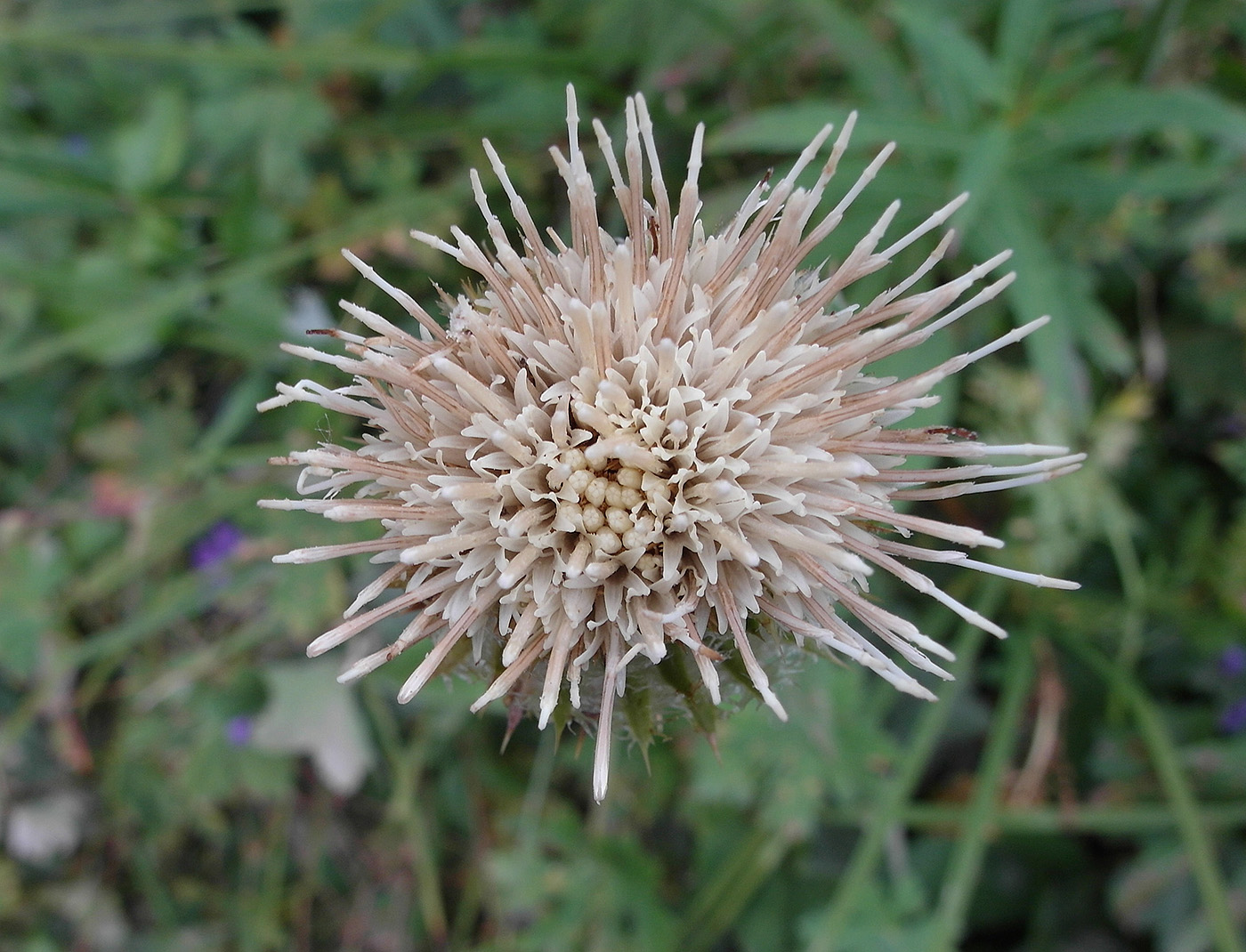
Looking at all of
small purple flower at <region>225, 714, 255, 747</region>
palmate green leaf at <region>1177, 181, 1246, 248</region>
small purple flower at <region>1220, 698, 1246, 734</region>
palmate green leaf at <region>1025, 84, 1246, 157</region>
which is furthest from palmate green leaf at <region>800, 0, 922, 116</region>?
small purple flower at <region>225, 714, 255, 747</region>

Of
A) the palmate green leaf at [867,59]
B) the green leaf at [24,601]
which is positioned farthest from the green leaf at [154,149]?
the palmate green leaf at [867,59]

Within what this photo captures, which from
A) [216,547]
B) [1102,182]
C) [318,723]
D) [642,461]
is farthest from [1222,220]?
Result: [216,547]

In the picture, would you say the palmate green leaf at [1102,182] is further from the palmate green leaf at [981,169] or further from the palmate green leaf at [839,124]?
the palmate green leaf at [839,124]

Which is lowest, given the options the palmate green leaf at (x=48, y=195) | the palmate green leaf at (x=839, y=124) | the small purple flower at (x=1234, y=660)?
the small purple flower at (x=1234, y=660)

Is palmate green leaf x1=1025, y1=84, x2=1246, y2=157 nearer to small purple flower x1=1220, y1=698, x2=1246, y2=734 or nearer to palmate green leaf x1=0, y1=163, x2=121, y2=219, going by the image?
small purple flower x1=1220, y1=698, x2=1246, y2=734

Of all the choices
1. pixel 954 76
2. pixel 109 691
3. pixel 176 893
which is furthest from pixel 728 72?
pixel 176 893

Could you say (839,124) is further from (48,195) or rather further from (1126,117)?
(48,195)

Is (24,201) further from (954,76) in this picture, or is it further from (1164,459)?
(1164,459)
